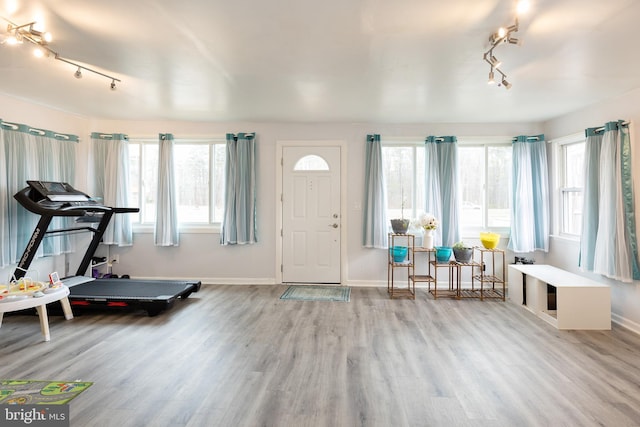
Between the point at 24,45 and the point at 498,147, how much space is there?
5.61 metres

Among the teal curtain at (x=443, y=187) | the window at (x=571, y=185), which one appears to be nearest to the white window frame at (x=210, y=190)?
the teal curtain at (x=443, y=187)

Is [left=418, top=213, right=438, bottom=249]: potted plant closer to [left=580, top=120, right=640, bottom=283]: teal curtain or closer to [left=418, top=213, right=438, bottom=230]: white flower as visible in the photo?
[left=418, top=213, right=438, bottom=230]: white flower

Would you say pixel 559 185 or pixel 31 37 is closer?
pixel 31 37

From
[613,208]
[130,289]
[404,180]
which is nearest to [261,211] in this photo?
[130,289]

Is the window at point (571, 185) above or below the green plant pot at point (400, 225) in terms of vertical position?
above

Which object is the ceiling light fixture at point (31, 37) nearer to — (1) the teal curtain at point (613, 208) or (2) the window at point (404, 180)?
(2) the window at point (404, 180)

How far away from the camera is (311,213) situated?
528cm

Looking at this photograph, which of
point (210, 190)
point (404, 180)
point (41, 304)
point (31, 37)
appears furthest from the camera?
point (210, 190)

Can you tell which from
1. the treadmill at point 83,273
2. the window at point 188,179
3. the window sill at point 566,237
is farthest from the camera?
the window at point 188,179

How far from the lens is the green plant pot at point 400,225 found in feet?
15.8

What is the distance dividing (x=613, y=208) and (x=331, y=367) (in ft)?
11.2

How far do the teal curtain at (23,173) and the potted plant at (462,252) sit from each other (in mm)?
5182

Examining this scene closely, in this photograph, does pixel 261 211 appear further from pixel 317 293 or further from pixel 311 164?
pixel 317 293

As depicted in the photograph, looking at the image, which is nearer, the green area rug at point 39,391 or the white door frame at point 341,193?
the green area rug at point 39,391
